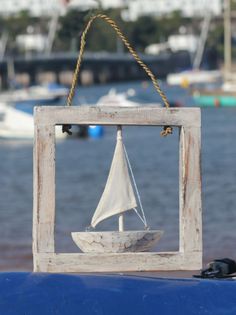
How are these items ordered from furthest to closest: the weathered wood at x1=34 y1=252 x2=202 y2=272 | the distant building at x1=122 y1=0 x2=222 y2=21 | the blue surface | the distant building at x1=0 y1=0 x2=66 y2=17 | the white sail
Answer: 1. the distant building at x1=122 y1=0 x2=222 y2=21
2. the distant building at x1=0 y1=0 x2=66 y2=17
3. the white sail
4. the weathered wood at x1=34 y1=252 x2=202 y2=272
5. the blue surface

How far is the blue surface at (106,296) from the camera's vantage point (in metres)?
4.36

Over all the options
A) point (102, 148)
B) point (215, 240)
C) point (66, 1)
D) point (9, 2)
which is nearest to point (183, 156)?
point (66, 1)

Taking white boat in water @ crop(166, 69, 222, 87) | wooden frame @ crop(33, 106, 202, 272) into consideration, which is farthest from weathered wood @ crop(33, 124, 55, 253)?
white boat in water @ crop(166, 69, 222, 87)

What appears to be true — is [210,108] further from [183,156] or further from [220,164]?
[183,156]

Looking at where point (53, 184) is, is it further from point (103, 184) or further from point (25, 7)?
point (25, 7)

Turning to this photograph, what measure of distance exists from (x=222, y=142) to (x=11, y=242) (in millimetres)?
28529

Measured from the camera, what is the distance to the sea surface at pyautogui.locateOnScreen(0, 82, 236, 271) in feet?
53.1

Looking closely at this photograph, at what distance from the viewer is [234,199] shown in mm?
23375

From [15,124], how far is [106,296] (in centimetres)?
4005

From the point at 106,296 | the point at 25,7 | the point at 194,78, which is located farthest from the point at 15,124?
the point at 194,78

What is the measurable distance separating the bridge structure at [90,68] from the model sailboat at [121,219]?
93902mm

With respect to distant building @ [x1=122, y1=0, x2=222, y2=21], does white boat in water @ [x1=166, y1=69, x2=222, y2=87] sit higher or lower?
lower

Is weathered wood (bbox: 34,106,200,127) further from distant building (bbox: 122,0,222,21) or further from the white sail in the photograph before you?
distant building (bbox: 122,0,222,21)

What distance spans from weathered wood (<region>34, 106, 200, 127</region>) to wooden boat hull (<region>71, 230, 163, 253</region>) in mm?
454
